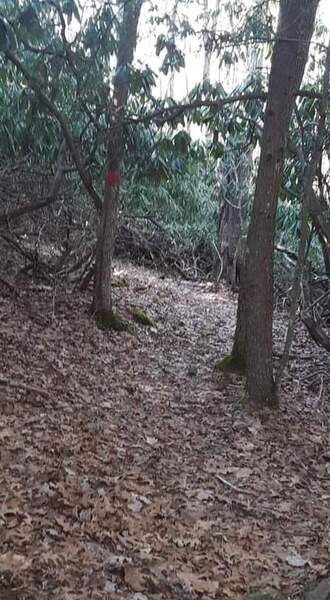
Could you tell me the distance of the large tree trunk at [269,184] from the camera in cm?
636

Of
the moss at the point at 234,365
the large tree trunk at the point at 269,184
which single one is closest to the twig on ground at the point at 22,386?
the large tree trunk at the point at 269,184

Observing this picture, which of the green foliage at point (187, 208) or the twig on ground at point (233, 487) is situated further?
the green foliage at point (187, 208)

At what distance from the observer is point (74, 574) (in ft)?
11.2

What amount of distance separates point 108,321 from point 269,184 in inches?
132

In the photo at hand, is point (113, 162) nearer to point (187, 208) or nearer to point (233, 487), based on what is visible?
point (233, 487)

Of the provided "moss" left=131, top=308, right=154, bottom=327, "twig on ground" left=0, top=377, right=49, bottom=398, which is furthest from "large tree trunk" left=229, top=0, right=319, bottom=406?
"moss" left=131, top=308, right=154, bottom=327

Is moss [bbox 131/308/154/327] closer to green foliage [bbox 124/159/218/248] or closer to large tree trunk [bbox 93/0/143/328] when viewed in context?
large tree trunk [bbox 93/0/143/328]

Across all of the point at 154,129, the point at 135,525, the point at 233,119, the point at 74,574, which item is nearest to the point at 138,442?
the point at 135,525

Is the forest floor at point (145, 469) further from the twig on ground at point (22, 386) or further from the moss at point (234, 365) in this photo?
the moss at point (234, 365)

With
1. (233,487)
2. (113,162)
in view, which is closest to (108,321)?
(113,162)

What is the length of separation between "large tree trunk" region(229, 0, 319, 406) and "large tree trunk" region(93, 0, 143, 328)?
85.0 inches

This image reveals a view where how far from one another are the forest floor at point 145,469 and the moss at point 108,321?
158 millimetres

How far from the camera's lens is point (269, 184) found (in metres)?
6.47

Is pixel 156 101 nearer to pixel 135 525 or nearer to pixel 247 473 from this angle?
pixel 247 473
